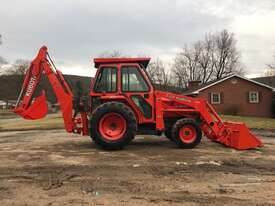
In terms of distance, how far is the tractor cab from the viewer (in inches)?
367

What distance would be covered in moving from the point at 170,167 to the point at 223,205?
2.43 metres

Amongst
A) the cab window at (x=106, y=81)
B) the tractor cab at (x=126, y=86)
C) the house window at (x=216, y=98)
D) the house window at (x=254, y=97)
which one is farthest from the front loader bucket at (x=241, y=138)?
the house window at (x=254, y=97)

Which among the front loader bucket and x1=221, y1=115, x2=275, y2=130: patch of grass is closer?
the front loader bucket

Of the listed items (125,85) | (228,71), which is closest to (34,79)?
(125,85)

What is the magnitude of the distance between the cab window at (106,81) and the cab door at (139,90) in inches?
9.5

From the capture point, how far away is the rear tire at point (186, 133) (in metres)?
9.28

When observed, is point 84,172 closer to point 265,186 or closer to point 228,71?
point 265,186

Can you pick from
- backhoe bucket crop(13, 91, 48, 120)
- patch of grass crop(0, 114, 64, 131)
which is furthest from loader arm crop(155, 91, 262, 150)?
patch of grass crop(0, 114, 64, 131)

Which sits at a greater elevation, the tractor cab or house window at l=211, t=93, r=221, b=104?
house window at l=211, t=93, r=221, b=104

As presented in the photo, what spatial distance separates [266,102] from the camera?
112 feet

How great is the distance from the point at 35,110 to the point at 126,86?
2986mm

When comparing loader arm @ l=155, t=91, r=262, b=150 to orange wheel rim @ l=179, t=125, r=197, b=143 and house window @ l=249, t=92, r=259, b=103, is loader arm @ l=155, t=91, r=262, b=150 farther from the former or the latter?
house window @ l=249, t=92, r=259, b=103

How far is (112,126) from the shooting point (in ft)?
30.1

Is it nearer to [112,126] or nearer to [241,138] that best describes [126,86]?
[112,126]
